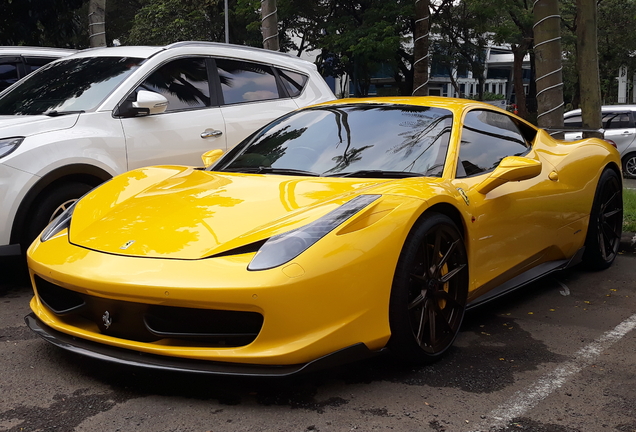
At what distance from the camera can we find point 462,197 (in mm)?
3816

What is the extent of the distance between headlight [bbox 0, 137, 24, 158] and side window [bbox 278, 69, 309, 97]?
2804 millimetres

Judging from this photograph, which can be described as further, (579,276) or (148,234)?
(579,276)

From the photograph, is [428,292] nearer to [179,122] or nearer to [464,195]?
[464,195]

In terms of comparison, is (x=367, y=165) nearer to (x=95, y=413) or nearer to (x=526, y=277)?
(x=526, y=277)

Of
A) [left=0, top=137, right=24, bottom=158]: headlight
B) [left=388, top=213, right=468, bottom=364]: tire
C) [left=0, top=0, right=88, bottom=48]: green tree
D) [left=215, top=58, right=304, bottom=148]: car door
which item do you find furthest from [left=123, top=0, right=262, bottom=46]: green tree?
[left=388, top=213, right=468, bottom=364]: tire

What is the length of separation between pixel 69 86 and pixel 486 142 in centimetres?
337

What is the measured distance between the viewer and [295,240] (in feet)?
9.95

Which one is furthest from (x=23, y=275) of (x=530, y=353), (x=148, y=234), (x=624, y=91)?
(x=624, y=91)

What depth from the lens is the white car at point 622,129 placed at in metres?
15.9

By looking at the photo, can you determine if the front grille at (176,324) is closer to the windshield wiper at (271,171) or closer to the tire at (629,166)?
the windshield wiper at (271,171)

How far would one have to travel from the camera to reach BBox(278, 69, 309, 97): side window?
6965 mm

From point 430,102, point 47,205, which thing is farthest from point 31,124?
point 430,102

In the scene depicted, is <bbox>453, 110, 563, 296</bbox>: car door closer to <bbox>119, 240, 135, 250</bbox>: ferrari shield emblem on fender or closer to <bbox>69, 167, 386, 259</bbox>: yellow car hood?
<bbox>69, 167, 386, 259</bbox>: yellow car hood

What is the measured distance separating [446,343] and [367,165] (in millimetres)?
1054
